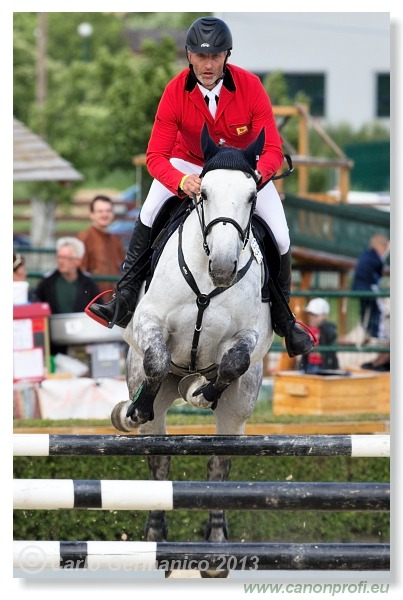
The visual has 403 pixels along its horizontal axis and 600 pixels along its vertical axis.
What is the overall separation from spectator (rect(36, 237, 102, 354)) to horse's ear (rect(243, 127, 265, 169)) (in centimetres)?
453

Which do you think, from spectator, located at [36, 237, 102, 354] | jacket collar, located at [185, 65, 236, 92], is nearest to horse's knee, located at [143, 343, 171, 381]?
jacket collar, located at [185, 65, 236, 92]

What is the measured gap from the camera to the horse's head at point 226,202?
4.70m

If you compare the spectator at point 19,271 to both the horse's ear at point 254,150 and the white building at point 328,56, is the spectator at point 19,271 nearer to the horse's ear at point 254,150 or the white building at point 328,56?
the horse's ear at point 254,150

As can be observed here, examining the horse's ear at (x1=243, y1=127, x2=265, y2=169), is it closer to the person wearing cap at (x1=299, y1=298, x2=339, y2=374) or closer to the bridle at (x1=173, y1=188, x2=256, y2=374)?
the bridle at (x1=173, y1=188, x2=256, y2=374)

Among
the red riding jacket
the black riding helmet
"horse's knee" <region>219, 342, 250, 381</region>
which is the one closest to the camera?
"horse's knee" <region>219, 342, 250, 381</region>

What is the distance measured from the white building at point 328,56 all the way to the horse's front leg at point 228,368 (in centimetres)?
1341

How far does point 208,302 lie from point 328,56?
25.6 m

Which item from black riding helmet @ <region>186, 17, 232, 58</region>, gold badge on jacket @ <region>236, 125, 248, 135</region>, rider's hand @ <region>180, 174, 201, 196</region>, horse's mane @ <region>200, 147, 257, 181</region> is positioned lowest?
rider's hand @ <region>180, 174, 201, 196</region>

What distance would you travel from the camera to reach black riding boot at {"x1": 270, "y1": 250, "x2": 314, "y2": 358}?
580 cm

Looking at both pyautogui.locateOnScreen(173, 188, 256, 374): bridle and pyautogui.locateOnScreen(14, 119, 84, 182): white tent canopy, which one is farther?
pyautogui.locateOnScreen(14, 119, 84, 182): white tent canopy

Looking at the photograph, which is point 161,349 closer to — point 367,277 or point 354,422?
point 354,422

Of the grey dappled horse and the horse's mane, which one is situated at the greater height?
the horse's mane

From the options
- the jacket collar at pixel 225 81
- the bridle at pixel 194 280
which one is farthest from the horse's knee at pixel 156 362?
Result: the jacket collar at pixel 225 81

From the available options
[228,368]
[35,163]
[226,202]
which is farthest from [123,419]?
[35,163]
